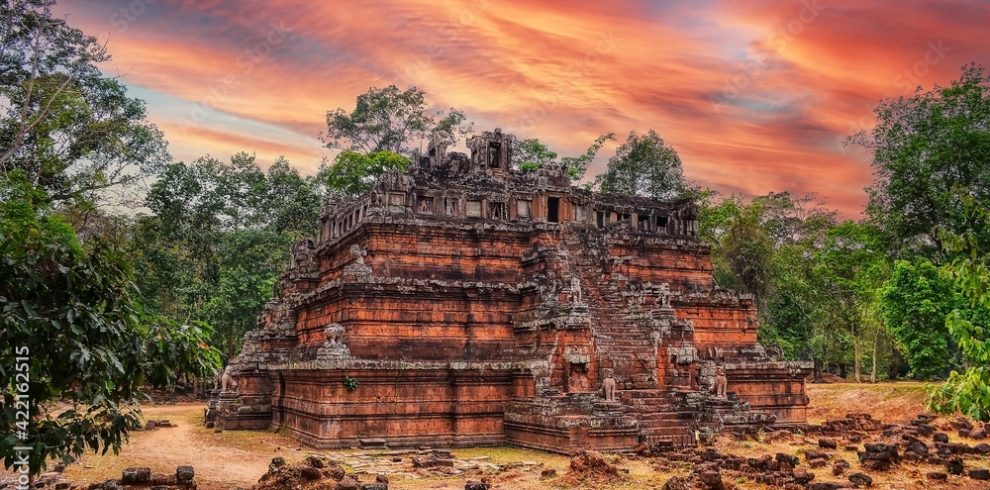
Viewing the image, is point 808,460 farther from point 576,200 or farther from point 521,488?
point 576,200

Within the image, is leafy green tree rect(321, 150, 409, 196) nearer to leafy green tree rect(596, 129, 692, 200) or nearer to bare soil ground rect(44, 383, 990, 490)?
leafy green tree rect(596, 129, 692, 200)

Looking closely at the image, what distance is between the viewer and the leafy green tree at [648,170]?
5669cm

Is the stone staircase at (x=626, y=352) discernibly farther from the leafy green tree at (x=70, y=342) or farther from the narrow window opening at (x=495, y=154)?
the leafy green tree at (x=70, y=342)

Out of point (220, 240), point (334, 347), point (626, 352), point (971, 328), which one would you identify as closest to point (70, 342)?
point (971, 328)

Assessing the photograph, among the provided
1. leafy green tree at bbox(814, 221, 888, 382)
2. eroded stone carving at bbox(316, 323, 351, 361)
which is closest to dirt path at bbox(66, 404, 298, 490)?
eroded stone carving at bbox(316, 323, 351, 361)

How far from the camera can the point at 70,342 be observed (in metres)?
8.48

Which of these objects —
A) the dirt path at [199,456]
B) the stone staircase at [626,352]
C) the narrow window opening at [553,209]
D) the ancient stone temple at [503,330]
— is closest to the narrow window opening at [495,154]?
the ancient stone temple at [503,330]

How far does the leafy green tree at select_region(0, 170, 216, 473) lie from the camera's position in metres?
8.38

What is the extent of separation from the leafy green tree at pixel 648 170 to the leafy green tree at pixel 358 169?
16.7 metres

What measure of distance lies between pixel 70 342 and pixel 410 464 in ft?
40.4

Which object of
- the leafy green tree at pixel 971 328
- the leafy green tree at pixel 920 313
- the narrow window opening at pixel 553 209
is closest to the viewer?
the leafy green tree at pixel 971 328

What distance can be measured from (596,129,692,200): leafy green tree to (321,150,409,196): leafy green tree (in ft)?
54.9

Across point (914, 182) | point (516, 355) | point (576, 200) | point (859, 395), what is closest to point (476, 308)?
point (516, 355)

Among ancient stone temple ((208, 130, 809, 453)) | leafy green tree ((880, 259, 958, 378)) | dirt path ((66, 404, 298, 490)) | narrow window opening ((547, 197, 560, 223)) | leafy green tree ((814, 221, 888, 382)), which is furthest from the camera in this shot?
leafy green tree ((814, 221, 888, 382))
